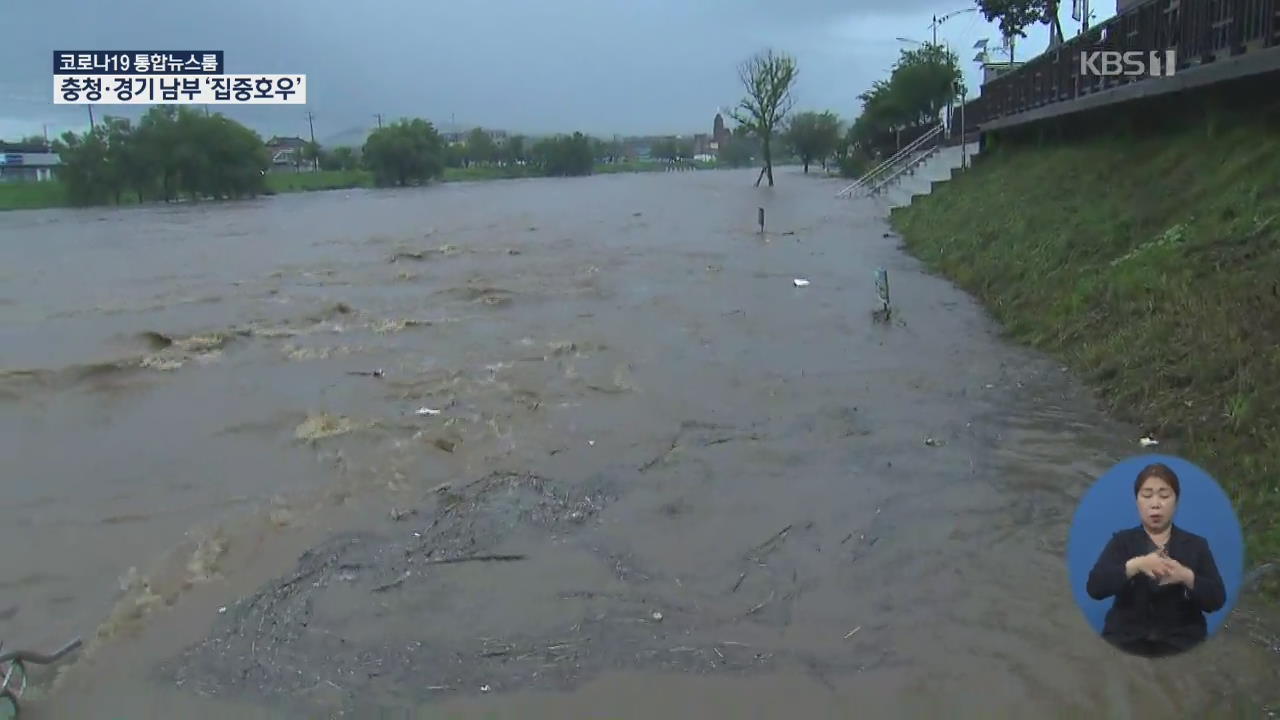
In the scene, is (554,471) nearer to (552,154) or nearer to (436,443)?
(436,443)

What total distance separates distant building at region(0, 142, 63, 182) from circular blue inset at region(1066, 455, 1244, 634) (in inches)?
2857

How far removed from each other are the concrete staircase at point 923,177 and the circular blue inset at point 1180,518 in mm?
25244

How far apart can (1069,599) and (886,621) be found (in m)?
0.93

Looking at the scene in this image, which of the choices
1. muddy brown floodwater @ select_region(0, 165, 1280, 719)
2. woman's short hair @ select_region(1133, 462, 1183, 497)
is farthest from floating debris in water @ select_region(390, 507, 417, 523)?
woman's short hair @ select_region(1133, 462, 1183, 497)

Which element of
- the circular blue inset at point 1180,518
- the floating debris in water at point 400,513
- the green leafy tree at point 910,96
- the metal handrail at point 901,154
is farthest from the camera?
the green leafy tree at point 910,96

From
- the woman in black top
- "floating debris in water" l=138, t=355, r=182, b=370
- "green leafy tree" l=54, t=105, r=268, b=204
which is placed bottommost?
"floating debris in water" l=138, t=355, r=182, b=370

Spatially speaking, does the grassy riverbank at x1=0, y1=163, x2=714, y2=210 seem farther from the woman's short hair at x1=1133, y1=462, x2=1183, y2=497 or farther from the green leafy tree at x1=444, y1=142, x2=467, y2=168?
the woman's short hair at x1=1133, y1=462, x2=1183, y2=497

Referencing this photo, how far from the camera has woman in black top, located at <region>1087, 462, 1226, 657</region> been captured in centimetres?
238

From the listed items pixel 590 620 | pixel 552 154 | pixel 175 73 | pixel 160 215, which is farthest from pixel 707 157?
pixel 590 620

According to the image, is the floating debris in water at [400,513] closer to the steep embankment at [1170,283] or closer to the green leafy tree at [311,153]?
the steep embankment at [1170,283]

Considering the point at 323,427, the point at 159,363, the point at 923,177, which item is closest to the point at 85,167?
the point at 923,177

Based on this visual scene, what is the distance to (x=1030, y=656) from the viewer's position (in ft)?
14.9

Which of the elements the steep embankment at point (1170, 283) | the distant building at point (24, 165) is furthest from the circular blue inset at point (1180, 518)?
the distant building at point (24, 165)

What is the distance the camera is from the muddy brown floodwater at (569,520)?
453cm
